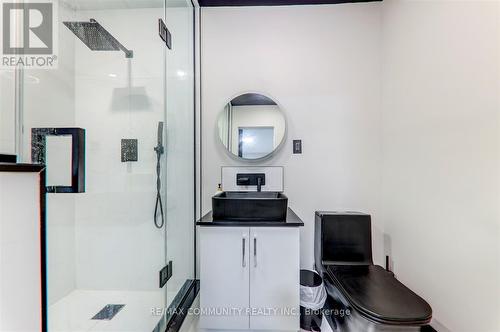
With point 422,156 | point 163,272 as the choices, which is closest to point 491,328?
point 422,156

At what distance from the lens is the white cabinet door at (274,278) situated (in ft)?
4.90

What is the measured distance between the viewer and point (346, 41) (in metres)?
1.99

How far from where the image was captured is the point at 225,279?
59.5 inches

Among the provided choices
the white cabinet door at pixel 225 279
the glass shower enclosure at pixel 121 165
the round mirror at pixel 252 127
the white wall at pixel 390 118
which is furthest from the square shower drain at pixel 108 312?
the round mirror at pixel 252 127

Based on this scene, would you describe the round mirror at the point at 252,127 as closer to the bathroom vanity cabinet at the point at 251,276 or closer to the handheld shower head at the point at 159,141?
the handheld shower head at the point at 159,141

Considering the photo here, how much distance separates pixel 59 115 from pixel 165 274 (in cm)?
126

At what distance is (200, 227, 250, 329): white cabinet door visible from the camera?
150 centimetres

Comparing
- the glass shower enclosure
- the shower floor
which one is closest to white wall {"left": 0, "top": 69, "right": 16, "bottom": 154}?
the glass shower enclosure

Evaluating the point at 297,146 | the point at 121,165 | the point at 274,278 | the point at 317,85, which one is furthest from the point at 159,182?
the point at 317,85

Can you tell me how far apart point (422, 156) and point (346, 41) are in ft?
3.82

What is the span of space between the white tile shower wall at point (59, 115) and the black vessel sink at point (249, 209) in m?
0.87

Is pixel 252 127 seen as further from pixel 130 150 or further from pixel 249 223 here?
pixel 130 150

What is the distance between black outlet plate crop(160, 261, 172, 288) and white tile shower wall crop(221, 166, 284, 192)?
2.40ft

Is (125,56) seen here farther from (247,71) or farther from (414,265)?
(414,265)
